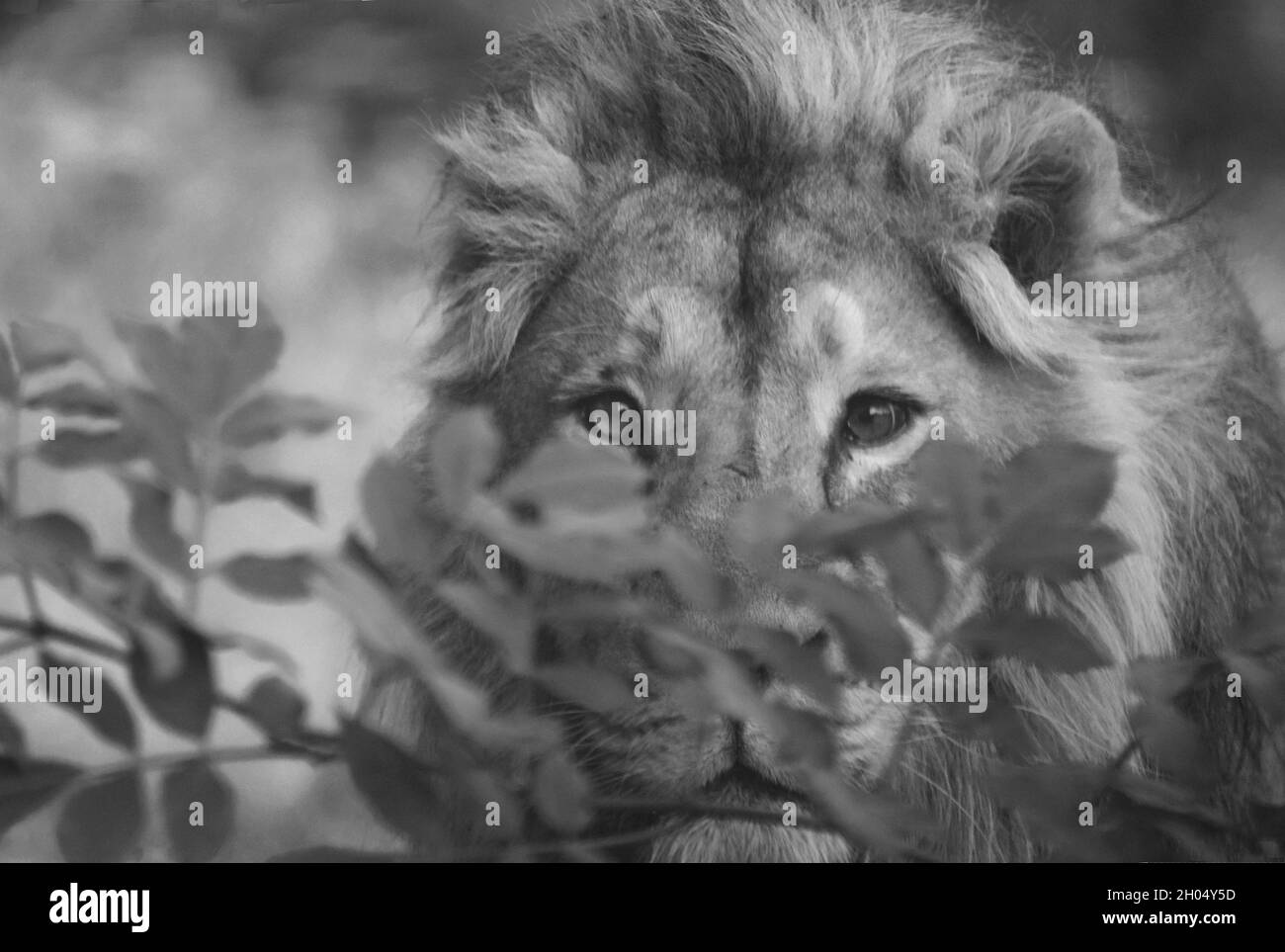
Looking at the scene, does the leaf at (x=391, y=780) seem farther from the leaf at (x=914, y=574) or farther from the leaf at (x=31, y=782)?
the leaf at (x=914, y=574)

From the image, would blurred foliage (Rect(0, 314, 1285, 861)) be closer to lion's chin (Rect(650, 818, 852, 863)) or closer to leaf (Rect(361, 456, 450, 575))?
leaf (Rect(361, 456, 450, 575))

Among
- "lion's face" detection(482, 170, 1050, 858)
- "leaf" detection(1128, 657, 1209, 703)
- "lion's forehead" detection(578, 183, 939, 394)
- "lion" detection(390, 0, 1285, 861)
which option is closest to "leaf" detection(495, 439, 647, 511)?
"leaf" detection(1128, 657, 1209, 703)

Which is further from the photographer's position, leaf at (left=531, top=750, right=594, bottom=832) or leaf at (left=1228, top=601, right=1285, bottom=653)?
leaf at (left=1228, top=601, right=1285, bottom=653)

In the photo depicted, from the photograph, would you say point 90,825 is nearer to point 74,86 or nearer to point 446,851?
point 446,851

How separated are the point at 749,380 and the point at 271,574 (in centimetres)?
175

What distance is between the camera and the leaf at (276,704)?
103 cm

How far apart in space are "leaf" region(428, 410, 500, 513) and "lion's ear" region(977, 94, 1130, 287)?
79.5 inches

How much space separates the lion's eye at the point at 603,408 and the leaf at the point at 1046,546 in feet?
5.65

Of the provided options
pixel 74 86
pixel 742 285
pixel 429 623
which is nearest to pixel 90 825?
pixel 742 285

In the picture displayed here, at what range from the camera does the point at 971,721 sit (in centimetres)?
121

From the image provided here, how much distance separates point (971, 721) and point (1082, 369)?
1874 mm

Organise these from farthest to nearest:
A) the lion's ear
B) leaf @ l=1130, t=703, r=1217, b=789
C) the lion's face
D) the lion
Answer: the lion's ear < the lion < the lion's face < leaf @ l=1130, t=703, r=1217, b=789

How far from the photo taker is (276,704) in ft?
3.37

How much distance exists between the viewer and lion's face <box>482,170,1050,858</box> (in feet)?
7.97
